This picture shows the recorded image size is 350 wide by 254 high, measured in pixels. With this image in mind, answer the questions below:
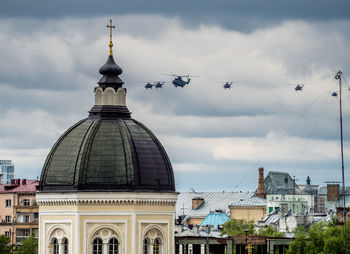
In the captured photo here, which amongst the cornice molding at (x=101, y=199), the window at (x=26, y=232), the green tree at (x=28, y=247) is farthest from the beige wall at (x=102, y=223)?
the window at (x=26, y=232)

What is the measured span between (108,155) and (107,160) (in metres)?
0.27

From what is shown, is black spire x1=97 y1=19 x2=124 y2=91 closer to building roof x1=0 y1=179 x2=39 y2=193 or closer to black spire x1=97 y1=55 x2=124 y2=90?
black spire x1=97 y1=55 x2=124 y2=90

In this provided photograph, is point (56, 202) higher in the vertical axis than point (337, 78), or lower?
lower

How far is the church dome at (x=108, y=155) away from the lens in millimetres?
79750

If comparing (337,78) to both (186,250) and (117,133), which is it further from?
(186,250)

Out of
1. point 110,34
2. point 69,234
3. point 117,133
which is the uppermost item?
point 110,34

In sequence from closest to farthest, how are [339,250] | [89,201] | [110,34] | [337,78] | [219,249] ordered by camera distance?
[89,201]
[110,34]
[337,78]
[339,250]
[219,249]

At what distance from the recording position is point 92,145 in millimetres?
80562

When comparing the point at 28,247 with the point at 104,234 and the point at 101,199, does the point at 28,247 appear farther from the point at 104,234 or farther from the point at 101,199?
the point at 101,199

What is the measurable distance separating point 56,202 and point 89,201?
2.08 meters

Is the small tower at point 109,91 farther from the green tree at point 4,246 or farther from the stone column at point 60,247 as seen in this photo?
the green tree at point 4,246

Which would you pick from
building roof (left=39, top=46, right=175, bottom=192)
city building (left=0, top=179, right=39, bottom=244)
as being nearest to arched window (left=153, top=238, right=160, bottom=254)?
building roof (left=39, top=46, right=175, bottom=192)

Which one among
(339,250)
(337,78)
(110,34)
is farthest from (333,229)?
(110,34)

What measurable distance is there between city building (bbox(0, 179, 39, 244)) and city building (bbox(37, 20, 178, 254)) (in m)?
99.3
